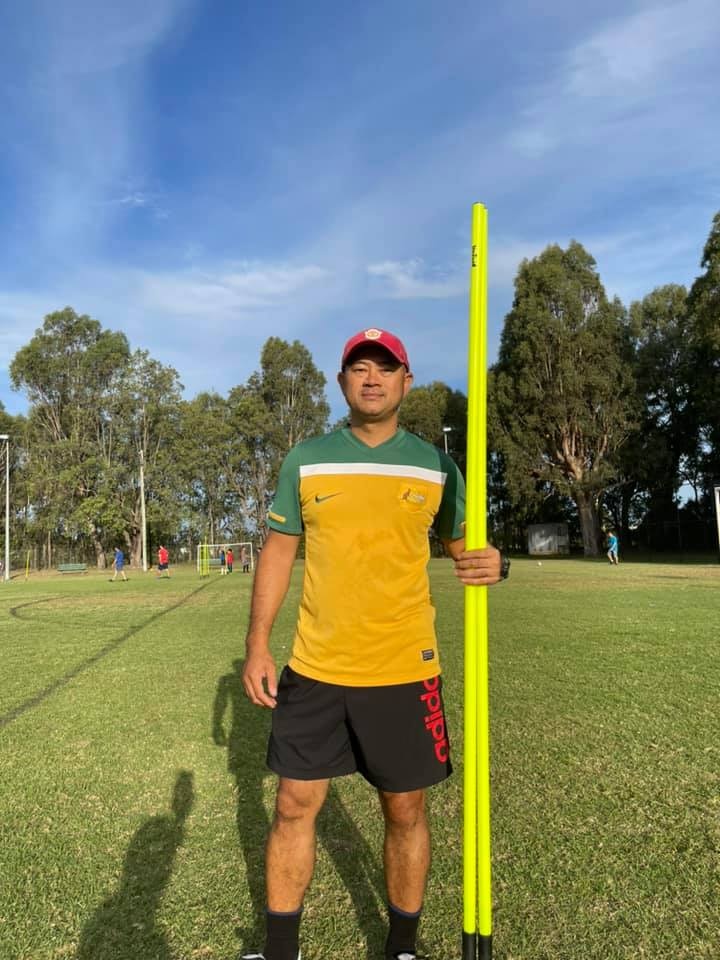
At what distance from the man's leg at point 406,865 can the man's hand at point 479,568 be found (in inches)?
32.0

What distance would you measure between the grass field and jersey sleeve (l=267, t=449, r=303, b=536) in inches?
59.0

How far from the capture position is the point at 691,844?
3.09 metres

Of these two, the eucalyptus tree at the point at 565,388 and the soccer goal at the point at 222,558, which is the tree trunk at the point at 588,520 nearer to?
the eucalyptus tree at the point at 565,388

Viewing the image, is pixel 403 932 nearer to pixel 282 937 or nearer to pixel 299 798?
pixel 282 937

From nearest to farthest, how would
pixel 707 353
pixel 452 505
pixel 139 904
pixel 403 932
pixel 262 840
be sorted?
pixel 403 932
pixel 452 505
pixel 139 904
pixel 262 840
pixel 707 353

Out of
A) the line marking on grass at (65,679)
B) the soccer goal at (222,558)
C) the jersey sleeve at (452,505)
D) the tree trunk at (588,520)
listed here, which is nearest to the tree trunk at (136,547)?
the soccer goal at (222,558)

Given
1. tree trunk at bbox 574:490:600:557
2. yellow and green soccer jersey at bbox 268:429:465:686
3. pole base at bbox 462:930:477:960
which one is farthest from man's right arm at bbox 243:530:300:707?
tree trunk at bbox 574:490:600:557

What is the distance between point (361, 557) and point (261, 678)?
0.55m

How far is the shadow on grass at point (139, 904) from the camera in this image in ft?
8.09

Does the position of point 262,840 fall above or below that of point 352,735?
below

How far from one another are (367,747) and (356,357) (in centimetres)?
129

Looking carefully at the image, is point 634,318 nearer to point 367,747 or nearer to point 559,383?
point 559,383

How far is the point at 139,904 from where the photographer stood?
277 cm

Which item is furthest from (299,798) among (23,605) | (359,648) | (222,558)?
(222,558)
